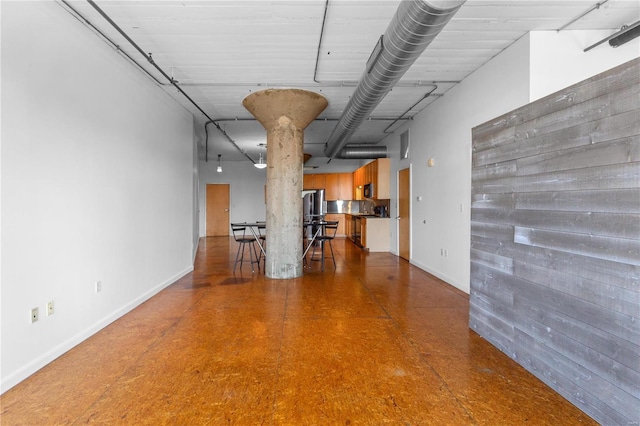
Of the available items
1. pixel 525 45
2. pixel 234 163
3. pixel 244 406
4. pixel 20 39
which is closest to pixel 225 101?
pixel 20 39

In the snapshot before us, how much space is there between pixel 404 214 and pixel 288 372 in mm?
5415

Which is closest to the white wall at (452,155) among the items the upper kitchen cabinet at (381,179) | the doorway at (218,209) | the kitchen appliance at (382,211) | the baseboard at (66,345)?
the upper kitchen cabinet at (381,179)

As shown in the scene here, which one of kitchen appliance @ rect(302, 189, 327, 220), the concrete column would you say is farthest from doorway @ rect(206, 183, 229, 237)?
the concrete column

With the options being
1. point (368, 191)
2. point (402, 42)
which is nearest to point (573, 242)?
point (402, 42)

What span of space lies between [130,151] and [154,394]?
2.88 meters

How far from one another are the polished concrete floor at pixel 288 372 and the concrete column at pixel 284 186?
1376mm

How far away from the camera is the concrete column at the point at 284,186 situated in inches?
204

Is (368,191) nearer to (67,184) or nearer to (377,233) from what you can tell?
(377,233)

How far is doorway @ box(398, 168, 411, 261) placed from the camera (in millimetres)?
6797

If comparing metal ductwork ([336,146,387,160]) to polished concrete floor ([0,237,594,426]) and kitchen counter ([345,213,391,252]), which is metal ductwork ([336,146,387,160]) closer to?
kitchen counter ([345,213,391,252])

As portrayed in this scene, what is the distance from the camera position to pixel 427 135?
5766mm

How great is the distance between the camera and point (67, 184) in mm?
2715

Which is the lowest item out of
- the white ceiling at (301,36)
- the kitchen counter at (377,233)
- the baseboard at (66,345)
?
the baseboard at (66,345)

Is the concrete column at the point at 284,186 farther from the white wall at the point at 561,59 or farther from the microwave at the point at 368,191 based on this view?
the microwave at the point at 368,191
